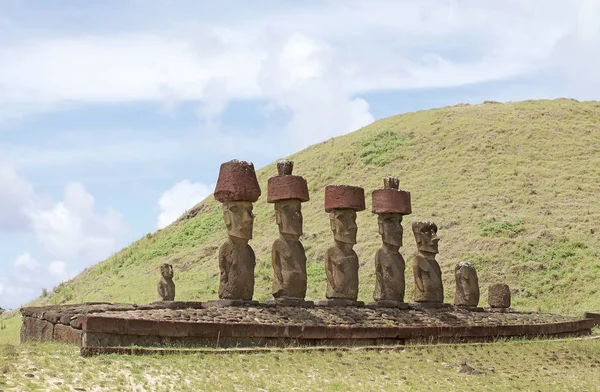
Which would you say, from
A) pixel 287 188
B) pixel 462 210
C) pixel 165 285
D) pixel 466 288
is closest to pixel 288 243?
pixel 287 188

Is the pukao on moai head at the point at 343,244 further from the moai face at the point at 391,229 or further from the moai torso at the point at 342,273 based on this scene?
the moai face at the point at 391,229

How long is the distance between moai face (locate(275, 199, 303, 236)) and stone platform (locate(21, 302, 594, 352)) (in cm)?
161

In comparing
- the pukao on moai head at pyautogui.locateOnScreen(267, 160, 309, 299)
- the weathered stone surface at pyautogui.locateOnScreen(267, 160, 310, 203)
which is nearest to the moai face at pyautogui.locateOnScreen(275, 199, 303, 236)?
the pukao on moai head at pyautogui.locateOnScreen(267, 160, 309, 299)

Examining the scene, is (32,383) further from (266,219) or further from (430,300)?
(266,219)

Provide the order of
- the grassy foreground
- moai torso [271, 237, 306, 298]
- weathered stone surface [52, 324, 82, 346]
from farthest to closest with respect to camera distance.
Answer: moai torso [271, 237, 306, 298]
weathered stone surface [52, 324, 82, 346]
the grassy foreground

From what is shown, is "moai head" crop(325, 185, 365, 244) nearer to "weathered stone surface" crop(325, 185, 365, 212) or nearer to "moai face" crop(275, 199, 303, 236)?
"weathered stone surface" crop(325, 185, 365, 212)

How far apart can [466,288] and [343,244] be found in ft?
16.6

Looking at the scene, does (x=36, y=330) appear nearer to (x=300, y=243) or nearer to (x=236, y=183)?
(x=236, y=183)

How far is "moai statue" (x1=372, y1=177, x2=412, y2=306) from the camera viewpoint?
21.3 m

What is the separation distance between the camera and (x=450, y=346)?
19.2 m

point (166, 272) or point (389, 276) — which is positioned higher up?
point (166, 272)

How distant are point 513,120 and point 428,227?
90.0 ft

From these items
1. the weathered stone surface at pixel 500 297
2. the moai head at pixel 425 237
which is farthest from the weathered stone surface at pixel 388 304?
the weathered stone surface at pixel 500 297

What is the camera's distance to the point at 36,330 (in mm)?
17547
